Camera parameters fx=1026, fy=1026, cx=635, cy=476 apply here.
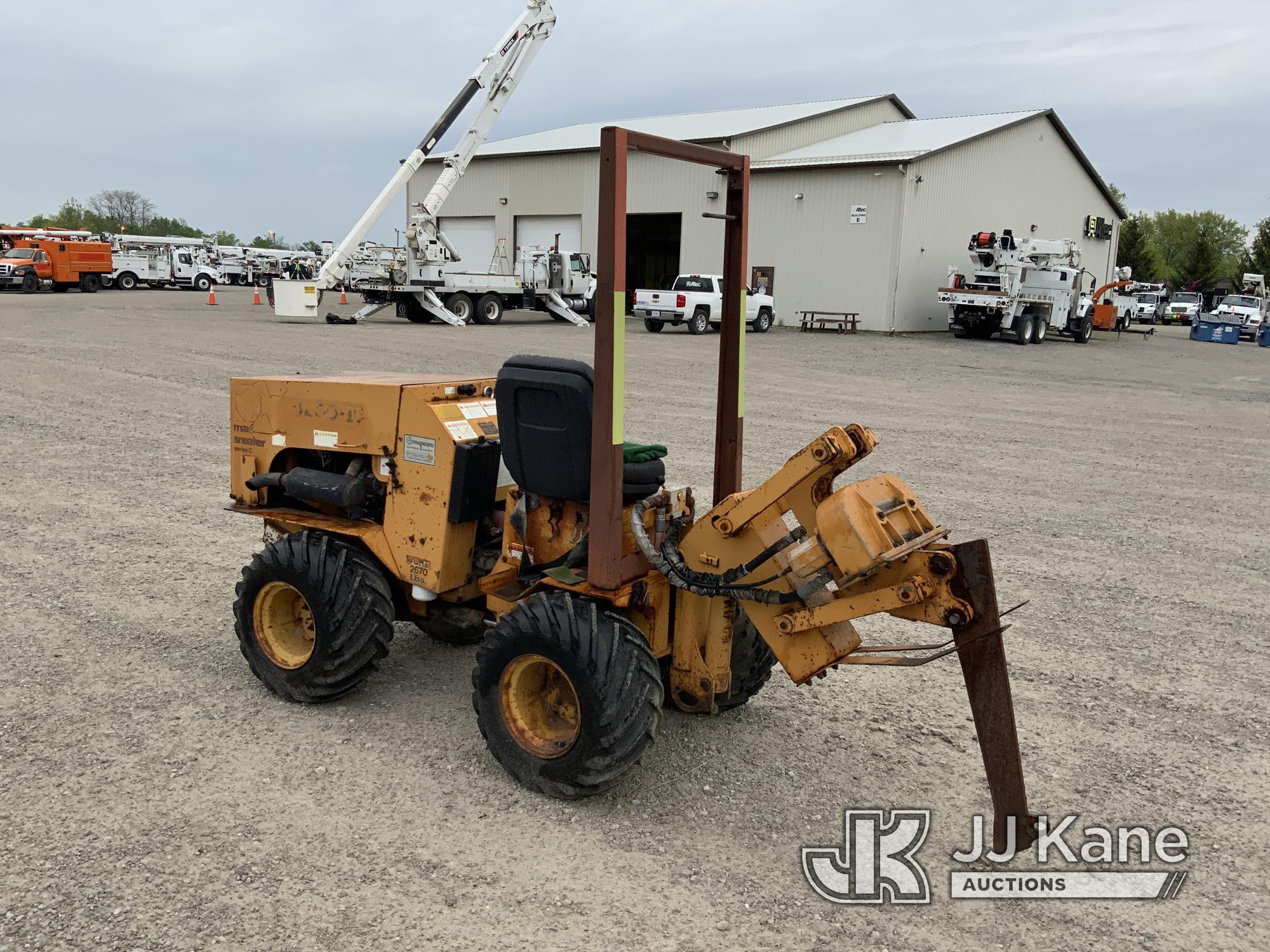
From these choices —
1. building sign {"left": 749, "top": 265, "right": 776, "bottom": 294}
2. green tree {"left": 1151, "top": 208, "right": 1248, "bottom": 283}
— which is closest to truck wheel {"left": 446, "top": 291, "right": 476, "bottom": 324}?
building sign {"left": 749, "top": 265, "right": 776, "bottom": 294}

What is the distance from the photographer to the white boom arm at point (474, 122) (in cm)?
2628

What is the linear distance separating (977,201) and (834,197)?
18.1ft

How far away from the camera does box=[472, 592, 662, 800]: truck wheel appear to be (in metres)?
3.72

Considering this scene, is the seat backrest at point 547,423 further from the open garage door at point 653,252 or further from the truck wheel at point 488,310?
the open garage door at point 653,252

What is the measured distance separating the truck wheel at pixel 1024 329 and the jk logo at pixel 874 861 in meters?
29.9

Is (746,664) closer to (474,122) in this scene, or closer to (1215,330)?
(474,122)

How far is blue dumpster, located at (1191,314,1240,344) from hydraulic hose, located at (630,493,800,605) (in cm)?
3926

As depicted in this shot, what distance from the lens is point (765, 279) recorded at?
35.8 meters

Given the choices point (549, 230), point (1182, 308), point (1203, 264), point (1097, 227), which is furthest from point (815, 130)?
point (1203, 264)

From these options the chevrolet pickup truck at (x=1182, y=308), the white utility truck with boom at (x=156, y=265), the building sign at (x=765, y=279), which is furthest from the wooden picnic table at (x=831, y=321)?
the chevrolet pickup truck at (x=1182, y=308)

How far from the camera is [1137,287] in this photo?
54.4 metres

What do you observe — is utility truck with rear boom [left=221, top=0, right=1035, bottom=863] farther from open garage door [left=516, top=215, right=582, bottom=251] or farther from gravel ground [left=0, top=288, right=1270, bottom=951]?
open garage door [left=516, top=215, right=582, bottom=251]

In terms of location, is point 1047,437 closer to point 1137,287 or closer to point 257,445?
point 257,445

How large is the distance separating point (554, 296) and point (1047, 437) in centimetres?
2143
